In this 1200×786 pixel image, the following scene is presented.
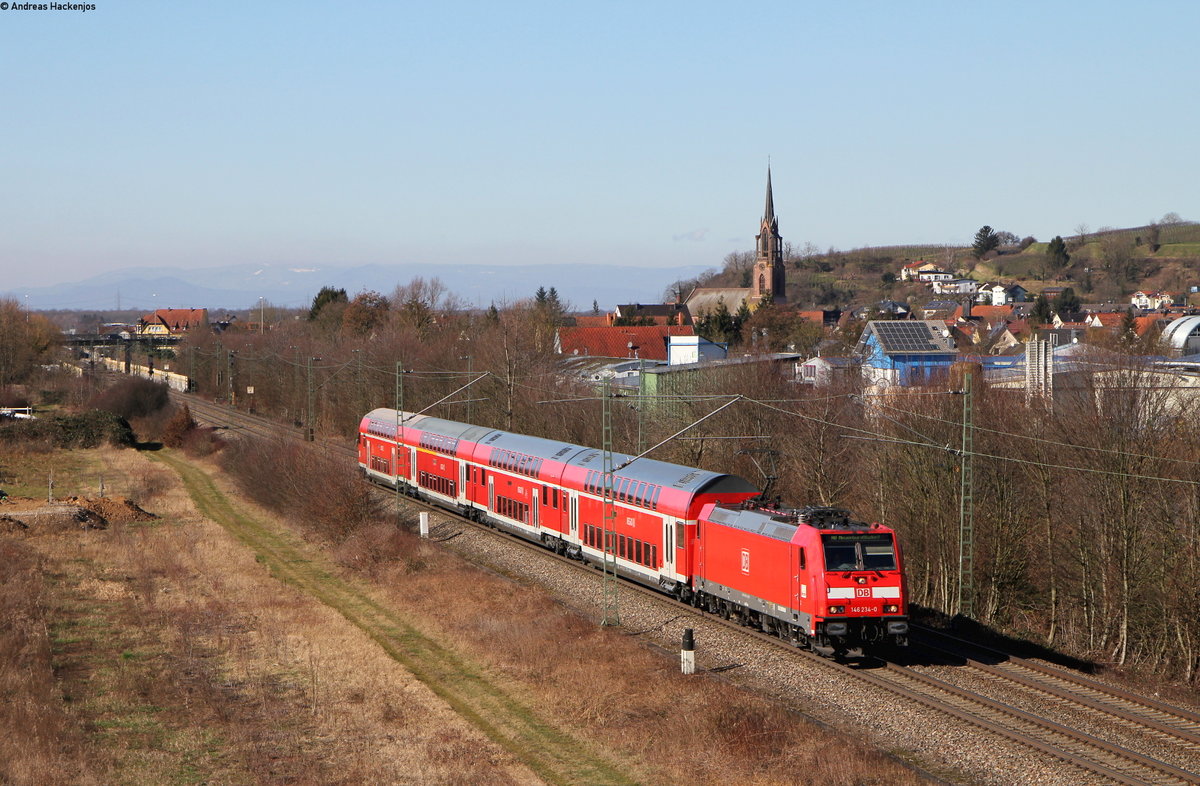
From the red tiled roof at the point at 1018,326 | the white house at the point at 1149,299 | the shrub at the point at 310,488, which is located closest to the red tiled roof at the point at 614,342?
the red tiled roof at the point at 1018,326

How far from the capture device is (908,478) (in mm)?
35344

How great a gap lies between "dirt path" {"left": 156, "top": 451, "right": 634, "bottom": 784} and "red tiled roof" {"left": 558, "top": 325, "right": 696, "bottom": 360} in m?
67.2

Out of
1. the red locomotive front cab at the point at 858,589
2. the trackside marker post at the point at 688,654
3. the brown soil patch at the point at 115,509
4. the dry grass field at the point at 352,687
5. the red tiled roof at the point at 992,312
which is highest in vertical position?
the red tiled roof at the point at 992,312

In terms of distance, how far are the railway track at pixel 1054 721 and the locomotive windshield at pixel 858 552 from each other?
2.36 m

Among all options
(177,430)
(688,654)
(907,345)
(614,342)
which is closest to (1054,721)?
(688,654)

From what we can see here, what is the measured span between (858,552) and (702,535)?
5909 mm

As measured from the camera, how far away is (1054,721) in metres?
21.2

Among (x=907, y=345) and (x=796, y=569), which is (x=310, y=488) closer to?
(x=796, y=569)

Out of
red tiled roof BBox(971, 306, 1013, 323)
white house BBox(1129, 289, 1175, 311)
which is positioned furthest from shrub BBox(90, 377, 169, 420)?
white house BBox(1129, 289, 1175, 311)

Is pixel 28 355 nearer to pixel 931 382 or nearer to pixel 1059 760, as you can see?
pixel 931 382

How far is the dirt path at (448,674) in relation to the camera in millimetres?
20688

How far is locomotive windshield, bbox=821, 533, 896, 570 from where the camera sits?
81.5ft

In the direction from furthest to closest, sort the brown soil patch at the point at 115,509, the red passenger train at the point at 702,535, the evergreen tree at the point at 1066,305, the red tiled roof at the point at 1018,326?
the evergreen tree at the point at 1066,305, the red tiled roof at the point at 1018,326, the brown soil patch at the point at 115,509, the red passenger train at the point at 702,535

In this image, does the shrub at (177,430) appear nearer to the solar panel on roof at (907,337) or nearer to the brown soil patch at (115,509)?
the brown soil patch at (115,509)
